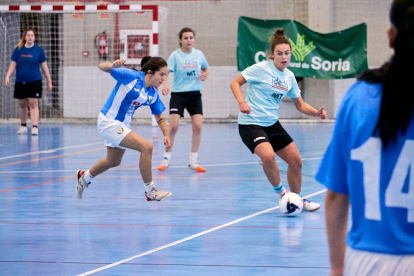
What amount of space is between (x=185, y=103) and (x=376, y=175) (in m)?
7.72

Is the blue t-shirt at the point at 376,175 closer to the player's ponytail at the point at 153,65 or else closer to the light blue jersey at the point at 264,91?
the light blue jersey at the point at 264,91

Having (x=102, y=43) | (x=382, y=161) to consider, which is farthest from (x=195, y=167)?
(x=102, y=43)

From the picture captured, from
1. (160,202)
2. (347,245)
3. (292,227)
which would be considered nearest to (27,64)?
(160,202)

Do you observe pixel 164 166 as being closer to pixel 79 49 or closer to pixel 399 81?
pixel 399 81

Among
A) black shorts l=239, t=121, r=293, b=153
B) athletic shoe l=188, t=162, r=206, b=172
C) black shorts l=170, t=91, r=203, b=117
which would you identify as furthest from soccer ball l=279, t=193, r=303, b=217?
black shorts l=170, t=91, r=203, b=117

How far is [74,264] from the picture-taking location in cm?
423

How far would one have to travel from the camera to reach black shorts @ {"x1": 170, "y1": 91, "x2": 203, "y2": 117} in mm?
9383

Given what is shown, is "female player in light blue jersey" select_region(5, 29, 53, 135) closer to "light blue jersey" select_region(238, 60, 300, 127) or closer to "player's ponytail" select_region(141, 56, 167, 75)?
"player's ponytail" select_region(141, 56, 167, 75)

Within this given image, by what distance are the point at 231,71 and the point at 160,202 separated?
11976 mm

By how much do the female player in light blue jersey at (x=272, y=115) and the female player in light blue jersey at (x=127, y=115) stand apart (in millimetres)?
889

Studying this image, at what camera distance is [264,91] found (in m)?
6.32

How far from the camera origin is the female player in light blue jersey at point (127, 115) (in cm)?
640

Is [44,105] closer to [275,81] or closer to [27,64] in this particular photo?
[27,64]

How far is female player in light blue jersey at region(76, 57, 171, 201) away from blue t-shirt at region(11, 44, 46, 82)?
7707 mm
